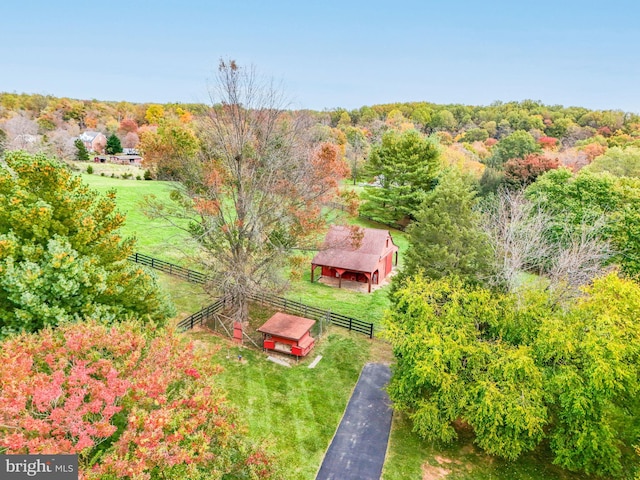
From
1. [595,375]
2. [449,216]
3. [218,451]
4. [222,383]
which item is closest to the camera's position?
[218,451]

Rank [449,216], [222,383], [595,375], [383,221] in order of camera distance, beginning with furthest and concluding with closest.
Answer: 1. [383,221]
2. [449,216]
3. [222,383]
4. [595,375]

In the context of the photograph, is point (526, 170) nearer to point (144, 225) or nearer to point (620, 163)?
point (620, 163)

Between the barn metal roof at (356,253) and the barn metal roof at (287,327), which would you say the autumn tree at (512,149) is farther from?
the barn metal roof at (287,327)

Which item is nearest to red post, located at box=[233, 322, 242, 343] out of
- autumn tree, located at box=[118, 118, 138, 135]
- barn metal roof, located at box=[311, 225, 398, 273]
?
barn metal roof, located at box=[311, 225, 398, 273]

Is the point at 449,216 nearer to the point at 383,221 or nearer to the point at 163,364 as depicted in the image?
the point at 163,364

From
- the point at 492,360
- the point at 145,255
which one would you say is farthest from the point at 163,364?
the point at 145,255

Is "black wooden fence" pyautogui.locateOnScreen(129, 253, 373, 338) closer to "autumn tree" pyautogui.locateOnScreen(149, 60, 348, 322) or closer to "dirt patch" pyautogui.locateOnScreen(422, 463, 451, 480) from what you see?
"autumn tree" pyautogui.locateOnScreen(149, 60, 348, 322)

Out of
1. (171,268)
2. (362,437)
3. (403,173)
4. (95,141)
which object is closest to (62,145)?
(95,141)
